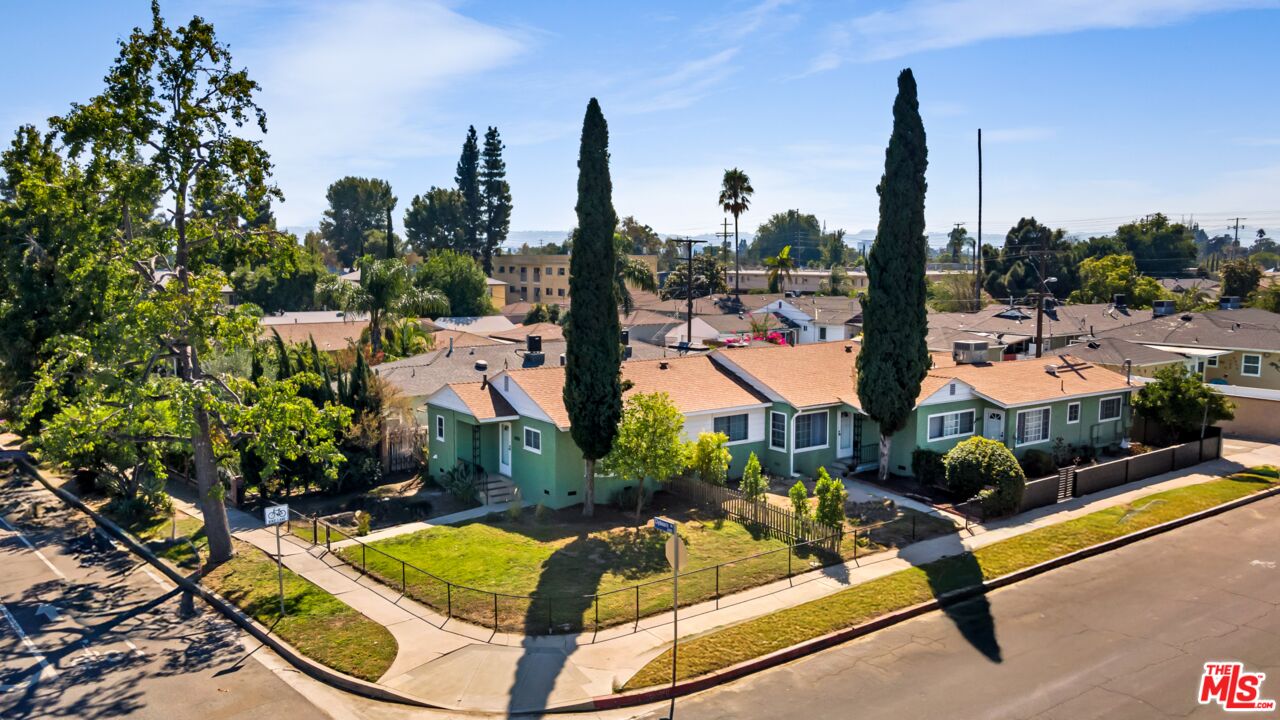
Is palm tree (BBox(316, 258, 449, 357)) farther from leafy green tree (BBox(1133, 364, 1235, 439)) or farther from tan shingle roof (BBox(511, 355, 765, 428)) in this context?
leafy green tree (BBox(1133, 364, 1235, 439))

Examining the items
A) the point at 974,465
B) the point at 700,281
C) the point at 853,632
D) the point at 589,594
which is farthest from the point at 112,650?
the point at 700,281

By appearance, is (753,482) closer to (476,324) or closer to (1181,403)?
(1181,403)

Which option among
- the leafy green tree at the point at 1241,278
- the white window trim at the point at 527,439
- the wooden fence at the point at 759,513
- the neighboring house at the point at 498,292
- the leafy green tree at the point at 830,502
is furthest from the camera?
the neighboring house at the point at 498,292

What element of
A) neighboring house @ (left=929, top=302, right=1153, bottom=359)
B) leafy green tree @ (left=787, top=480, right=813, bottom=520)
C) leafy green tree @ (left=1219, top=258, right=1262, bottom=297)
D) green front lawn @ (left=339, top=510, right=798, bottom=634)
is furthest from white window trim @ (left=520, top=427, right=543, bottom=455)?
leafy green tree @ (left=1219, top=258, right=1262, bottom=297)

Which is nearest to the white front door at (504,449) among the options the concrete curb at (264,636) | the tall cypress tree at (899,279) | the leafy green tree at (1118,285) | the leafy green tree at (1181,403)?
the concrete curb at (264,636)

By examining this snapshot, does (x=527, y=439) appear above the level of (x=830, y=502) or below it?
above

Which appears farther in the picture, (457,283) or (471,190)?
(471,190)

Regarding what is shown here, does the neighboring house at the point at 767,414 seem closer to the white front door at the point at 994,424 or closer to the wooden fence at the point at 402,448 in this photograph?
the white front door at the point at 994,424
